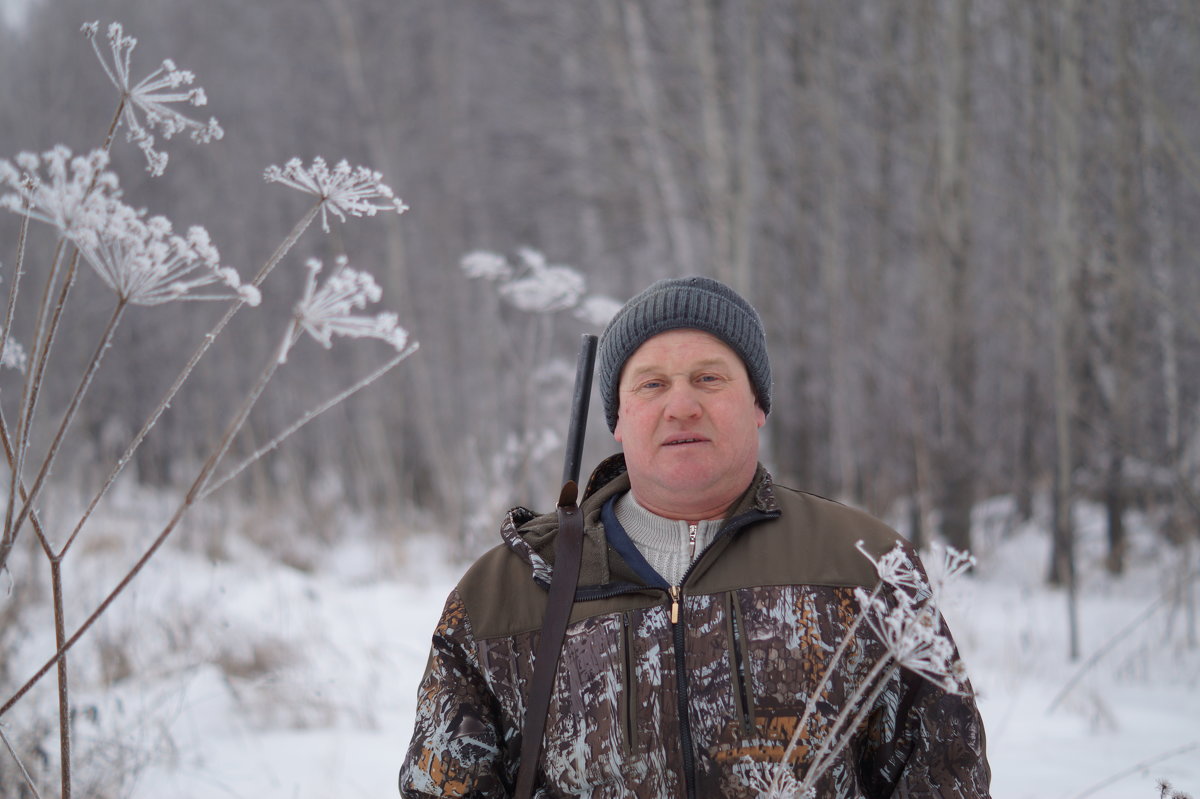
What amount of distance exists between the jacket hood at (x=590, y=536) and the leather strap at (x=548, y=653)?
2 cm

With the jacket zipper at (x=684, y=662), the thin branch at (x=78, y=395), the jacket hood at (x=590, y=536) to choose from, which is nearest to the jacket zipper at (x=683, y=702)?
the jacket zipper at (x=684, y=662)

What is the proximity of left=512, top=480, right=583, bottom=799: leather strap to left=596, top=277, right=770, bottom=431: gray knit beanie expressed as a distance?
38cm

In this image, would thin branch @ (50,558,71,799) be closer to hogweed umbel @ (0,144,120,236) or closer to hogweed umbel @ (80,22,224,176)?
hogweed umbel @ (0,144,120,236)

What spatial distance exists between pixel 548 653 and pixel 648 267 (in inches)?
411

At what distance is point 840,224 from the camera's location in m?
10.1

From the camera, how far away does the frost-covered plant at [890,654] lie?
1.21m

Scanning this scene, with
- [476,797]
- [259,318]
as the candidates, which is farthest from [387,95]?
[476,797]

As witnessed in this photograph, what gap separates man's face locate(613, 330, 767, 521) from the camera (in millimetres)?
1642

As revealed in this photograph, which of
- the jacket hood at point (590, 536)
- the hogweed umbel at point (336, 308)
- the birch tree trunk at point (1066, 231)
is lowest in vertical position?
the jacket hood at point (590, 536)

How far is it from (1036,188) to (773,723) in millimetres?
5828

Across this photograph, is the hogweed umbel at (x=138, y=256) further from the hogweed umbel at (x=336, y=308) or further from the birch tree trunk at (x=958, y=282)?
the birch tree trunk at (x=958, y=282)

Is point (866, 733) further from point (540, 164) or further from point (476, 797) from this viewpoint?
point (540, 164)

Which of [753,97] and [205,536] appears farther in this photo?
[753,97]

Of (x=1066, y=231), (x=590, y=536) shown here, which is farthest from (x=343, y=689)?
(x=1066, y=231)
